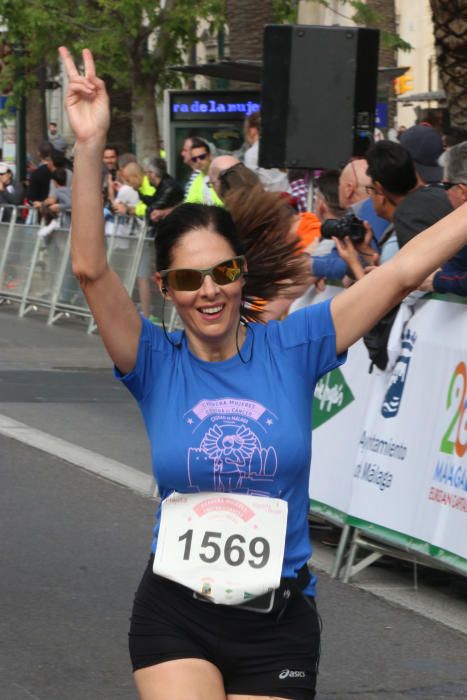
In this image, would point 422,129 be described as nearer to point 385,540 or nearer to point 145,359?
point 385,540

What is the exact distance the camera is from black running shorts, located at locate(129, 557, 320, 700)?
11.9ft

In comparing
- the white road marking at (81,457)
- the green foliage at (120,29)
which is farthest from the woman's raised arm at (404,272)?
the green foliage at (120,29)

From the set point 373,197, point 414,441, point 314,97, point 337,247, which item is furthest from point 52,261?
point 414,441

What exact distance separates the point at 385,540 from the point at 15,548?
5.80 ft

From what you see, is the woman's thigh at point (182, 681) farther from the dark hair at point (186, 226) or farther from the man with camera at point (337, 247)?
the man with camera at point (337, 247)

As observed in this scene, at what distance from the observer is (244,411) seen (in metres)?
3.67

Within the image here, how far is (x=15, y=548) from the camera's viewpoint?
753 cm

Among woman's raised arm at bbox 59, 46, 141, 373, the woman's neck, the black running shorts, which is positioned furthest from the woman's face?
the black running shorts

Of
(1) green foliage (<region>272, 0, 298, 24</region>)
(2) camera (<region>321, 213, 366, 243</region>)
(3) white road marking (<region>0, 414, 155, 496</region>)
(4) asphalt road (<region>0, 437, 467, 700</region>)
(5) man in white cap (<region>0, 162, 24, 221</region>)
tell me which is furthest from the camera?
(1) green foliage (<region>272, 0, 298, 24</region>)

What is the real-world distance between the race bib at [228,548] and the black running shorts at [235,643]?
49 mm

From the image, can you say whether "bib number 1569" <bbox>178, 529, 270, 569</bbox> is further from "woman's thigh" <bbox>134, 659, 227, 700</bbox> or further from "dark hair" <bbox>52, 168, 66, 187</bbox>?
"dark hair" <bbox>52, 168, 66, 187</bbox>

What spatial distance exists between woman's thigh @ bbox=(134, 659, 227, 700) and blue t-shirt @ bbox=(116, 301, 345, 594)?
295 millimetres

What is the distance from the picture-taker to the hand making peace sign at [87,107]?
3.48m

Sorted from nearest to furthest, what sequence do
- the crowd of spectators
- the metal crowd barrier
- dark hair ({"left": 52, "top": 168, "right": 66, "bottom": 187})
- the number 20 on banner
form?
the number 20 on banner → the crowd of spectators → the metal crowd barrier → dark hair ({"left": 52, "top": 168, "right": 66, "bottom": 187})
